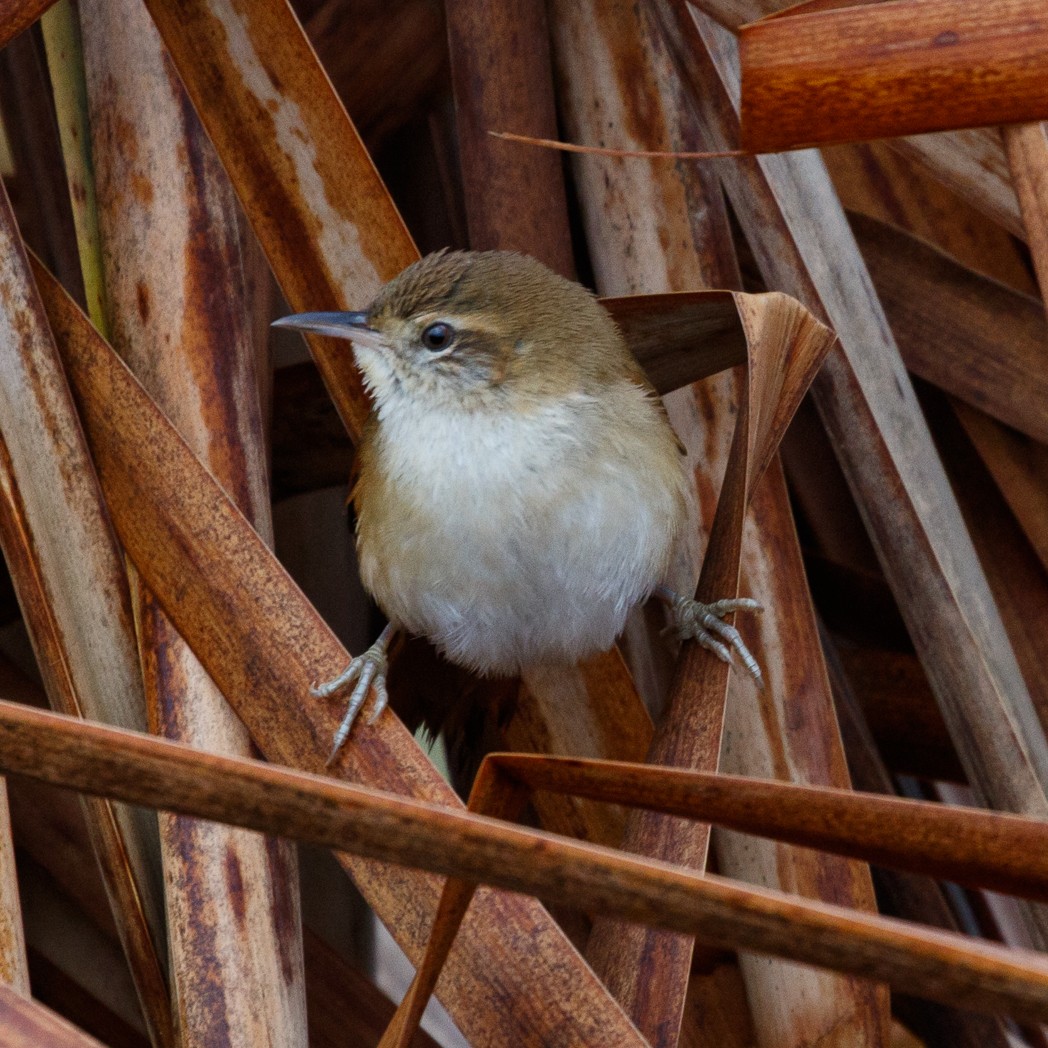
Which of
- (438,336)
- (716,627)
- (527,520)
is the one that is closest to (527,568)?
(527,520)

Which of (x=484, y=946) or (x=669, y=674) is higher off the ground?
(x=484, y=946)

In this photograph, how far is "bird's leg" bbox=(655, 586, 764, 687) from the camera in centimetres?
167

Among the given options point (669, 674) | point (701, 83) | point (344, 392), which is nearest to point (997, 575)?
point (669, 674)

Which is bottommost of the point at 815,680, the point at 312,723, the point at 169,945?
the point at 815,680

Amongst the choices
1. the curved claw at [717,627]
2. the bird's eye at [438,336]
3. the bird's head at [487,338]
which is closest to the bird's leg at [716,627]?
the curved claw at [717,627]

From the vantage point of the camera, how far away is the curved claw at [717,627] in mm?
1666

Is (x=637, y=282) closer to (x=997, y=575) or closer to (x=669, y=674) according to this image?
(x=669, y=674)

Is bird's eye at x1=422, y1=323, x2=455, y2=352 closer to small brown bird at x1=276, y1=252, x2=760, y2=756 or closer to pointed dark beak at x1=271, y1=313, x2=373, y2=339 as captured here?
small brown bird at x1=276, y1=252, x2=760, y2=756

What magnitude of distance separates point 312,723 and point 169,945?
281mm

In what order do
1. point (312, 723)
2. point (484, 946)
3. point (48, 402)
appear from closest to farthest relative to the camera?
point (484, 946) → point (312, 723) → point (48, 402)

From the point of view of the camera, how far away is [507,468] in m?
1.84

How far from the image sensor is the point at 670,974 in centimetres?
131

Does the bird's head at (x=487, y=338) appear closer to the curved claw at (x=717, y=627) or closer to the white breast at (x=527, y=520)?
the white breast at (x=527, y=520)

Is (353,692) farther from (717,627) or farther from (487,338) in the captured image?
(487,338)
